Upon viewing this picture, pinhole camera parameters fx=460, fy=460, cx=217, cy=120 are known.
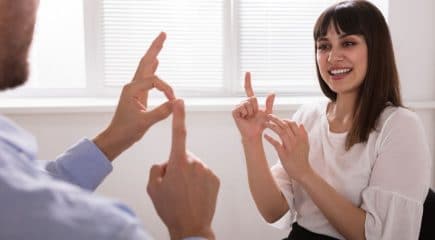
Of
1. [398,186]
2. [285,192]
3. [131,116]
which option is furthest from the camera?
[285,192]

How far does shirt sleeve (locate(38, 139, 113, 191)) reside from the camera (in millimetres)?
936

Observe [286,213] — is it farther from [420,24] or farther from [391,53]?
[420,24]

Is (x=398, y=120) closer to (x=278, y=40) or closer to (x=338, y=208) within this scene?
(x=338, y=208)

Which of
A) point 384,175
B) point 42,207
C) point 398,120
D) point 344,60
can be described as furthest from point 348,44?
point 42,207

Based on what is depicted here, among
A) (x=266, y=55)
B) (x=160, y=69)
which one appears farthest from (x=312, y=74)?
(x=160, y=69)

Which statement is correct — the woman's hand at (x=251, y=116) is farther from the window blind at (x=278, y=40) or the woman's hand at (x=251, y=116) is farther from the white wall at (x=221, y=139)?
the window blind at (x=278, y=40)

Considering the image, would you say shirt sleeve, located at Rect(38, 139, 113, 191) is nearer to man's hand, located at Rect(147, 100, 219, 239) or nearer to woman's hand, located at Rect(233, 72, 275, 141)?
man's hand, located at Rect(147, 100, 219, 239)

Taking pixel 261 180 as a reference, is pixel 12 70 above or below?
above

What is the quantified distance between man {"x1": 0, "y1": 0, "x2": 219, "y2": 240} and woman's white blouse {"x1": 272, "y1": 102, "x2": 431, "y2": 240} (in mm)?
613

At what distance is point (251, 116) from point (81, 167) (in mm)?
606

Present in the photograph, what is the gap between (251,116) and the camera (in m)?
1.40

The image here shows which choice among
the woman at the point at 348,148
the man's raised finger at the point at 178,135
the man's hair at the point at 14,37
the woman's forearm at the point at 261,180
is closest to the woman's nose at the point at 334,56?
the woman at the point at 348,148

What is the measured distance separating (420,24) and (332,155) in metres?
1.05


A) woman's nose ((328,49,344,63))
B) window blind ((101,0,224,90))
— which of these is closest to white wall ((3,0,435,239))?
window blind ((101,0,224,90))
